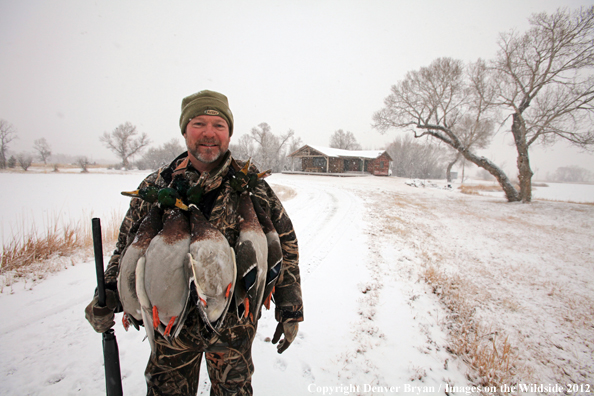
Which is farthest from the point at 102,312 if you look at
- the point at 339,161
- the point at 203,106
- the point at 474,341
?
the point at 339,161

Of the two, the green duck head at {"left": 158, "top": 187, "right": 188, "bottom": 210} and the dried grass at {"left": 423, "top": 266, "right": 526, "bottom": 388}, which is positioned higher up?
the green duck head at {"left": 158, "top": 187, "right": 188, "bottom": 210}

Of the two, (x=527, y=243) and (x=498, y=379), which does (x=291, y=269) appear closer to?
(x=498, y=379)

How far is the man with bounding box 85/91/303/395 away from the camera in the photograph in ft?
4.31

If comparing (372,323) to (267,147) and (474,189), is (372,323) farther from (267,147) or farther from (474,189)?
(267,147)

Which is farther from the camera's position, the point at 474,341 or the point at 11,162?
the point at 11,162

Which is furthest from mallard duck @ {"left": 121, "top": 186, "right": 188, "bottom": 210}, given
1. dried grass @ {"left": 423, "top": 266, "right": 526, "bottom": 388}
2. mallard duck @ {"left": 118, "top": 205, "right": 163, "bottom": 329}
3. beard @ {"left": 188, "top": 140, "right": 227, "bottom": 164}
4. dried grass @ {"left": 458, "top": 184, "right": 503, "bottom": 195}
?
dried grass @ {"left": 458, "top": 184, "right": 503, "bottom": 195}

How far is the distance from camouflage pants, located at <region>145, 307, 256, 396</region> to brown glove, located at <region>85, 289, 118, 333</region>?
0.39 meters

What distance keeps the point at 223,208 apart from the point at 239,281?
0.45 meters

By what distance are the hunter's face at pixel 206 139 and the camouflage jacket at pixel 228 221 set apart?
0.27ft

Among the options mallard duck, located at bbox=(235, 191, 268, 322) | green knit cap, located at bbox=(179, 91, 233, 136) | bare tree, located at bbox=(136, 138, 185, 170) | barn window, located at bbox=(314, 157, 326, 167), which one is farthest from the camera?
bare tree, located at bbox=(136, 138, 185, 170)

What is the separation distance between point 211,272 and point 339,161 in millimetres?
33746

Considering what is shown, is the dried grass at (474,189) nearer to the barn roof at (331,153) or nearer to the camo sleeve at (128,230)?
the barn roof at (331,153)

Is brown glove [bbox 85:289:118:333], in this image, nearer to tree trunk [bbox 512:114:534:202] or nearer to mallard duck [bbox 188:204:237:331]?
mallard duck [bbox 188:204:237:331]

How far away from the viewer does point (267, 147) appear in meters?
38.8
